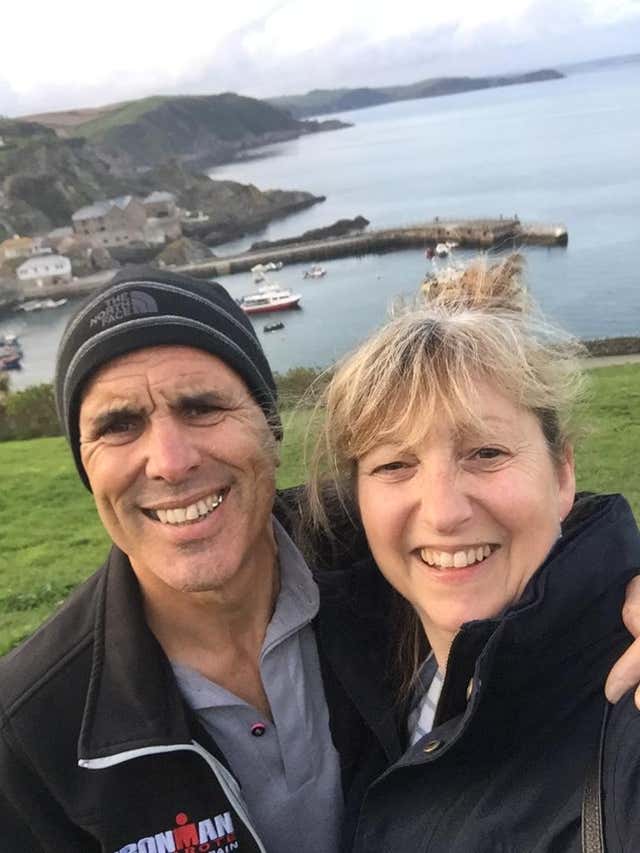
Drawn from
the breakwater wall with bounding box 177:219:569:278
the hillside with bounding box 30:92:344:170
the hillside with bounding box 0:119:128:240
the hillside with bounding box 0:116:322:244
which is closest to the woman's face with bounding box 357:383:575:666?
the breakwater wall with bounding box 177:219:569:278

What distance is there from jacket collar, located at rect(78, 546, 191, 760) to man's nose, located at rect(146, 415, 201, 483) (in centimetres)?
34

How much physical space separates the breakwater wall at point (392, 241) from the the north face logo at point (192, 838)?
5801cm

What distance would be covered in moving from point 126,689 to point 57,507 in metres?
9.69

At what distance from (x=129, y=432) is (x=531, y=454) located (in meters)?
1.01

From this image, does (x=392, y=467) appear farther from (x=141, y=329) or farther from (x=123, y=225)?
(x=123, y=225)

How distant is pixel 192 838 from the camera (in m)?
1.92

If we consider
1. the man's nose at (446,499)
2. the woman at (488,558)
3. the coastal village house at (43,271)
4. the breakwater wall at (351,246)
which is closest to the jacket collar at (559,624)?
the woman at (488,558)

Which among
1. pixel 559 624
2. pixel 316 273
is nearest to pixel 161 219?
pixel 316 273

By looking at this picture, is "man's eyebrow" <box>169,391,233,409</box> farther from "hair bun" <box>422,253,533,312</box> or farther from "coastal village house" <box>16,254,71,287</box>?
"coastal village house" <box>16,254,71,287</box>

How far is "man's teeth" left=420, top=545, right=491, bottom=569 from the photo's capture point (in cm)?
185

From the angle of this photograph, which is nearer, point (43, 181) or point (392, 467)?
point (392, 467)

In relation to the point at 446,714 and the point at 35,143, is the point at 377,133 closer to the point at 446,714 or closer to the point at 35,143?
the point at 35,143

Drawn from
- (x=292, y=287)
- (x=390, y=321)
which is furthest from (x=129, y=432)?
(x=292, y=287)

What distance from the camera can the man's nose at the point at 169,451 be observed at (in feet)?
6.72
